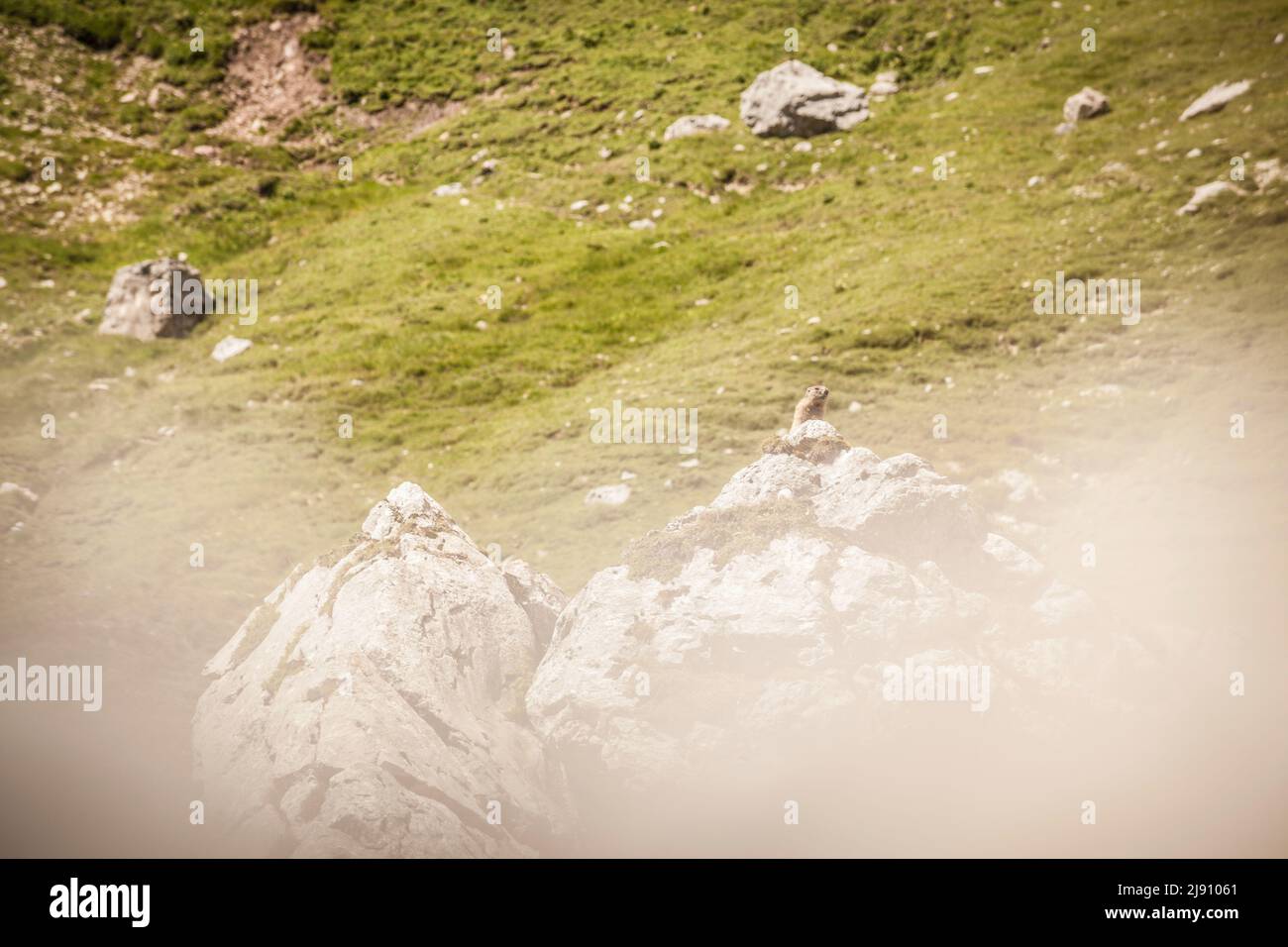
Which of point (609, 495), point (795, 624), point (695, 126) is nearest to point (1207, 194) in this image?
point (609, 495)

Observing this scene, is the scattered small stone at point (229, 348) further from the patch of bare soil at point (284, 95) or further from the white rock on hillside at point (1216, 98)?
the white rock on hillside at point (1216, 98)

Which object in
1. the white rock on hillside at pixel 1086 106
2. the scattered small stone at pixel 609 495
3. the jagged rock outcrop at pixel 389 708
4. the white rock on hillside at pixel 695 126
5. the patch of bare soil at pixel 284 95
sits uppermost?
the patch of bare soil at pixel 284 95

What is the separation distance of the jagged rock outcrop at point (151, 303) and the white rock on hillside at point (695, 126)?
26661mm

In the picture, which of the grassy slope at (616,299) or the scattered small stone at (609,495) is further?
the grassy slope at (616,299)

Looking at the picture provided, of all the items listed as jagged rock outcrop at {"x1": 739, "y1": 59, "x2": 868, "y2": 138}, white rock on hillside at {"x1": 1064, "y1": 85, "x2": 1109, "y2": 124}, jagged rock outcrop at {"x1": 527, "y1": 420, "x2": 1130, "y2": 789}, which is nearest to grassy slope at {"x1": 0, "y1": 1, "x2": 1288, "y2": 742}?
white rock on hillside at {"x1": 1064, "y1": 85, "x2": 1109, "y2": 124}

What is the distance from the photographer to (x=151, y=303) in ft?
130

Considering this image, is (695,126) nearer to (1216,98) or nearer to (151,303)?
(1216,98)

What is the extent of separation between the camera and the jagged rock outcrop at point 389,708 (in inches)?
494

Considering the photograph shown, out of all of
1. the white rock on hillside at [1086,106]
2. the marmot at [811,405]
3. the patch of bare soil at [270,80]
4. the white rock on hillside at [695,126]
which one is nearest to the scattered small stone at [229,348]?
the patch of bare soil at [270,80]

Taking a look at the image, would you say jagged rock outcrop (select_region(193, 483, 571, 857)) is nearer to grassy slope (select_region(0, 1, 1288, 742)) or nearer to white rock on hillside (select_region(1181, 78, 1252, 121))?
grassy slope (select_region(0, 1, 1288, 742))

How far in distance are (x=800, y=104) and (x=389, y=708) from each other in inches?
1755

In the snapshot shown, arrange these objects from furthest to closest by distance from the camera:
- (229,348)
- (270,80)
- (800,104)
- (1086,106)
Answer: (270,80) → (800,104) → (1086,106) → (229,348)

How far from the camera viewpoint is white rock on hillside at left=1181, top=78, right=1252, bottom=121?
131 feet

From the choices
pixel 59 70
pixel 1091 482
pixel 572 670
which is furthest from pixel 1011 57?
pixel 59 70
